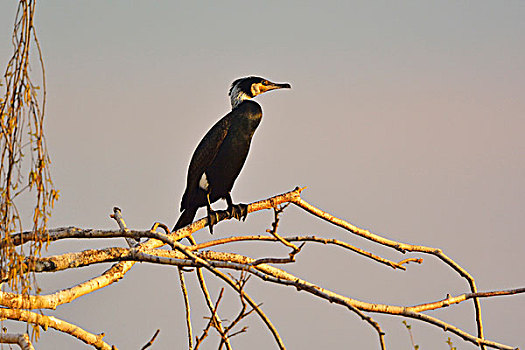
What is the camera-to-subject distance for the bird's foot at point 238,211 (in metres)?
4.48

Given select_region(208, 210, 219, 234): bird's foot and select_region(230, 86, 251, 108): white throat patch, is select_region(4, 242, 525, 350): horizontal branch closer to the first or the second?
select_region(208, 210, 219, 234): bird's foot

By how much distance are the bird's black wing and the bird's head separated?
0.52 m

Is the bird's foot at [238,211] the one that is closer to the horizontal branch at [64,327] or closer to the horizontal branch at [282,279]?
the horizontal branch at [282,279]

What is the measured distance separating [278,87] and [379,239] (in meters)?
2.65

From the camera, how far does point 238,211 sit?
14.8 ft

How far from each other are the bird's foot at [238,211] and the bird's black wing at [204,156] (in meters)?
0.34

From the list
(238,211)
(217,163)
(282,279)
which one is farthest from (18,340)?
(217,163)

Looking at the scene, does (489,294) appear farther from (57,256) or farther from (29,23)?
(29,23)

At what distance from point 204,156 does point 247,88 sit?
0.85 metres

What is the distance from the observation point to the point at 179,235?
10.9 feet

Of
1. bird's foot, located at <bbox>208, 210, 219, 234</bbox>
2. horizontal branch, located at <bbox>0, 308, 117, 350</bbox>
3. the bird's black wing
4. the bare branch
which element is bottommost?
the bare branch

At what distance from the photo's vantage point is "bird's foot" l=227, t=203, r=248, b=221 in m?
4.48

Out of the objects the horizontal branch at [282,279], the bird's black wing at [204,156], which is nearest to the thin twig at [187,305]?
the horizontal branch at [282,279]

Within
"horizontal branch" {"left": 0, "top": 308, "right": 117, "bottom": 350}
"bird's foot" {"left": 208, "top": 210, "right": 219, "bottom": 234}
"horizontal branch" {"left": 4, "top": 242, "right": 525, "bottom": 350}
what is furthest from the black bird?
"horizontal branch" {"left": 0, "top": 308, "right": 117, "bottom": 350}
